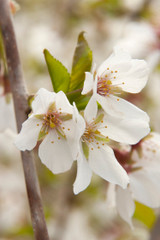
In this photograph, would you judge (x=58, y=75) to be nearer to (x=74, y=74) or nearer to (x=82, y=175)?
(x=74, y=74)

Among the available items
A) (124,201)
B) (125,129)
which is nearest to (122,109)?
(125,129)

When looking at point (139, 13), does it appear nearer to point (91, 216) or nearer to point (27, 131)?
point (91, 216)

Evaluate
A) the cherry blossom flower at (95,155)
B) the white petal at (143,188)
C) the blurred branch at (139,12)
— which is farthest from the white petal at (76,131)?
the blurred branch at (139,12)

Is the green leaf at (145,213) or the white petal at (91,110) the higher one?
the white petal at (91,110)

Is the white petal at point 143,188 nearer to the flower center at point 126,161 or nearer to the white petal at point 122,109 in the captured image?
the flower center at point 126,161

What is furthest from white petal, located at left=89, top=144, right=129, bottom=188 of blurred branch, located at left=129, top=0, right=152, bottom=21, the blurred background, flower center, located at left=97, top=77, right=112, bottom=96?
blurred branch, located at left=129, top=0, right=152, bottom=21

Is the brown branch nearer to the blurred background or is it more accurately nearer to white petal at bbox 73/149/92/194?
white petal at bbox 73/149/92/194

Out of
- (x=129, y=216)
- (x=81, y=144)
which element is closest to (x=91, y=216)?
(x=129, y=216)
